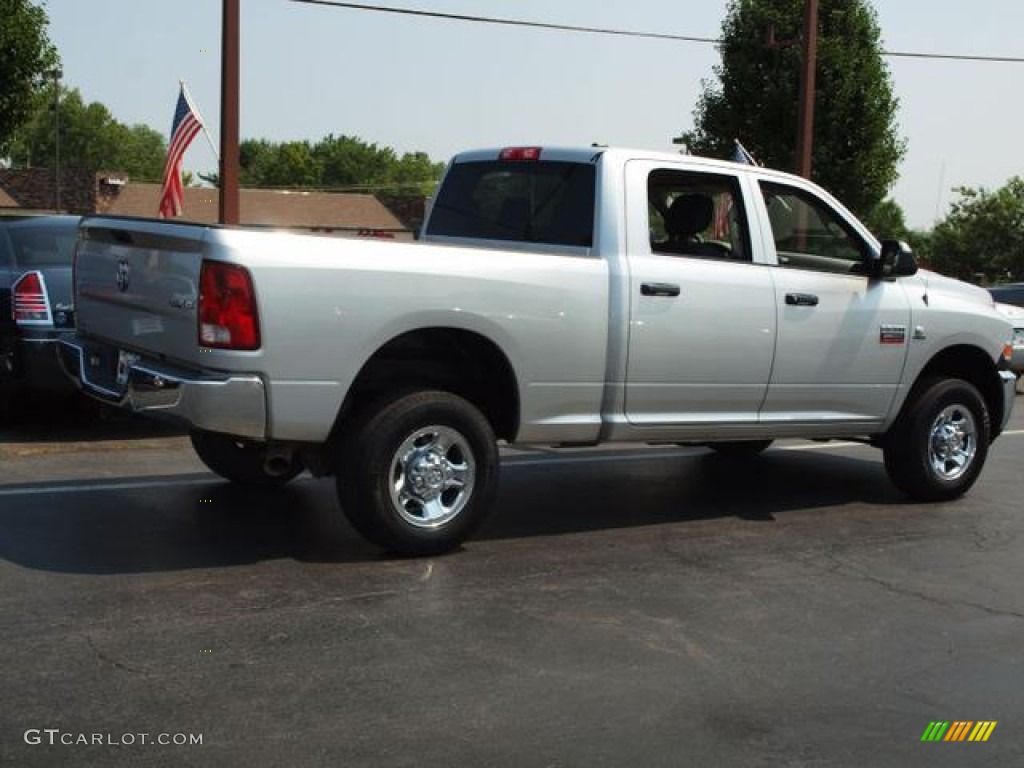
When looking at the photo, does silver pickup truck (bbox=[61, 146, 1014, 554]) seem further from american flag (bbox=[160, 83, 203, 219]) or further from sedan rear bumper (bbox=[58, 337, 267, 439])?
american flag (bbox=[160, 83, 203, 219])

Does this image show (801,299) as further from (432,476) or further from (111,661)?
(111,661)

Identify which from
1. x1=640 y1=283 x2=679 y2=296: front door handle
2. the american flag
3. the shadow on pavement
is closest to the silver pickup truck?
x1=640 y1=283 x2=679 y2=296: front door handle

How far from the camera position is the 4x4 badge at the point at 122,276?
223 inches

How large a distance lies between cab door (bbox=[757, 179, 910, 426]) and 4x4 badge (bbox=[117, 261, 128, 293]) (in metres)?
3.43

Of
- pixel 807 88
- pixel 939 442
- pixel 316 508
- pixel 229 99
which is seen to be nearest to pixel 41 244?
pixel 316 508

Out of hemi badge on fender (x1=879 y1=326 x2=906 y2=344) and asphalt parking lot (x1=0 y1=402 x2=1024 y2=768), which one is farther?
hemi badge on fender (x1=879 y1=326 x2=906 y2=344)

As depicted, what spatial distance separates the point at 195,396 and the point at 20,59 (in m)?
15.9

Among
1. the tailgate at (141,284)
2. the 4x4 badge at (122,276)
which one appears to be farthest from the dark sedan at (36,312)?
the 4x4 badge at (122,276)

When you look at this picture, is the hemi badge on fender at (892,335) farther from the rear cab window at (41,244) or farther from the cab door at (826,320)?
the rear cab window at (41,244)

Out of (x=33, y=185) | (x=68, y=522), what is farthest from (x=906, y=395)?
(x=33, y=185)

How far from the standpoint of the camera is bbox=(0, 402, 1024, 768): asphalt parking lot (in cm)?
368

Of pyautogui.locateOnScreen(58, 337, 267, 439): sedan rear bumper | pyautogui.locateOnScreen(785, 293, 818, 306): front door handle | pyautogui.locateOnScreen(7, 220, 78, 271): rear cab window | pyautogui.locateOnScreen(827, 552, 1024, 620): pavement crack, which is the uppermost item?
pyautogui.locateOnScreen(7, 220, 78, 271): rear cab window

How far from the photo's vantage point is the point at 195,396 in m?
5.07

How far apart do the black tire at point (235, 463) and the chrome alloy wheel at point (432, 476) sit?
135 cm
